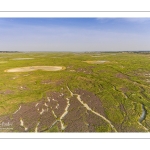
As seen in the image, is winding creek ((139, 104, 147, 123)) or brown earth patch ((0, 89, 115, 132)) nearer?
brown earth patch ((0, 89, 115, 132))

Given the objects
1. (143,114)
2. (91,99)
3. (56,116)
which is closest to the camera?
(56,116)

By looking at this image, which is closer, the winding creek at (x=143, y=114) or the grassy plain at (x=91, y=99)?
the grassy plain at (x=91, y=99)

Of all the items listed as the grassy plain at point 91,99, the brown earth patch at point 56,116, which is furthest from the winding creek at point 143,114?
the brown earth patch at point 56,116

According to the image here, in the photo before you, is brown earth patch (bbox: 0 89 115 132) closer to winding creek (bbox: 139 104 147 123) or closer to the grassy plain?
the grassy plain

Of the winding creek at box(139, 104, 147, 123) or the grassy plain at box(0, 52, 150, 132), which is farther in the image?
the winding creek at box(139, 104, 147, 123)

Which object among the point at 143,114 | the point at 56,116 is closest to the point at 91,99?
the point at 56,116

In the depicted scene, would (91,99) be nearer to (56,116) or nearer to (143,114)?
(56,116)

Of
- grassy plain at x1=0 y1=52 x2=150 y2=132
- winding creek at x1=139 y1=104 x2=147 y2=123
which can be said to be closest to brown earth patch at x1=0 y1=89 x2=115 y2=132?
grassy plain at x1=0 y1=52 x2=150 y2=132

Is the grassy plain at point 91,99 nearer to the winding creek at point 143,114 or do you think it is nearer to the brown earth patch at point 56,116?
the brown earth patch at point 56,116
